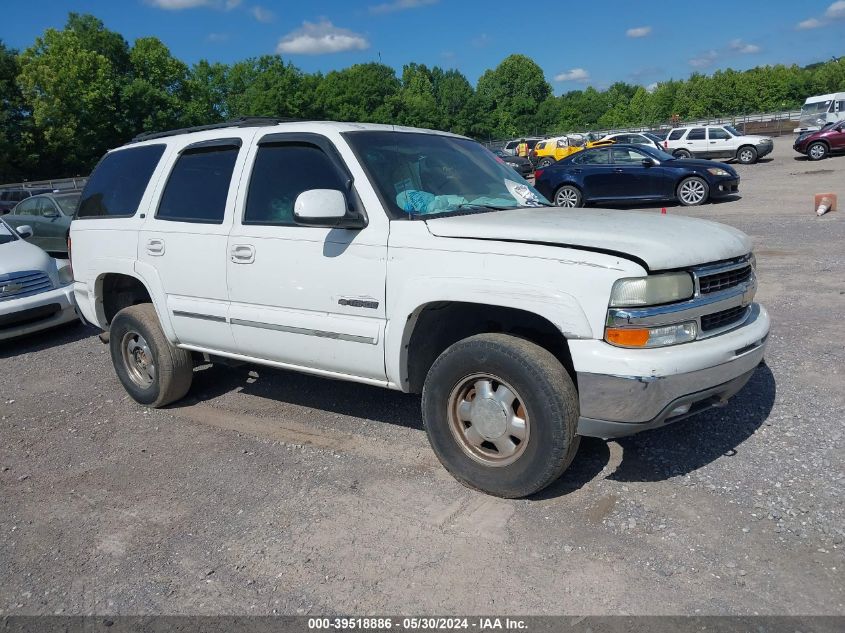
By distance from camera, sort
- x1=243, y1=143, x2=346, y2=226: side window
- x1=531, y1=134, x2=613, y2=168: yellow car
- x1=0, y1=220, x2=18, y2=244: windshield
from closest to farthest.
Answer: x1=243, y1=143, x2=346, y2=226: side window < x1=0, y1=220, x2=18, y2=244: windshield < x1=531, y1=134, x2=613, y2=168: yellow car

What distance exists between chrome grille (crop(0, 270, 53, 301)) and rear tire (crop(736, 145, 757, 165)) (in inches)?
1084

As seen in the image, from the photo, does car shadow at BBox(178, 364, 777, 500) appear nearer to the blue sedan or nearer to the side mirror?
the side mirror

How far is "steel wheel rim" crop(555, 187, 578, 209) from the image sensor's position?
58.9ft

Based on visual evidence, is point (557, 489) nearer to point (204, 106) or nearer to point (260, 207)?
point (260, 207)

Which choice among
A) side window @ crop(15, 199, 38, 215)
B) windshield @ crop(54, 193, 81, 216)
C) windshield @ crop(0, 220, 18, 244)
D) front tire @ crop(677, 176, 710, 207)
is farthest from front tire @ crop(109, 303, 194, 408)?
front tire @ crop(677, 176, 710, 207)

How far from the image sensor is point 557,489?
386 cm

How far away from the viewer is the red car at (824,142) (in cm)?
2731

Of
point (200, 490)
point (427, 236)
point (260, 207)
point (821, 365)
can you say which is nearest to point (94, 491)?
point (200, 490)

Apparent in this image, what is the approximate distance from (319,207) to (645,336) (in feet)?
6.00

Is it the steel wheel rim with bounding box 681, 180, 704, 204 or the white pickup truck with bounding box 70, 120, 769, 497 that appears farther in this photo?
the steel wheel rim with bounding box 681, 180, 704, 204

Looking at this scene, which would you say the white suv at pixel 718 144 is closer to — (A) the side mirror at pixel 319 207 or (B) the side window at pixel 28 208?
(B) the side window at pixel 28 208

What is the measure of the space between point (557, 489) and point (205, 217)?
294 cm

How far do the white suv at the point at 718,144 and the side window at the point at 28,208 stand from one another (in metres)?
23.3

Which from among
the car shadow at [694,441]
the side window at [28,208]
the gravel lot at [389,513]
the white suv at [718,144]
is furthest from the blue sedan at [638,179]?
the car shadow at [694,441]
